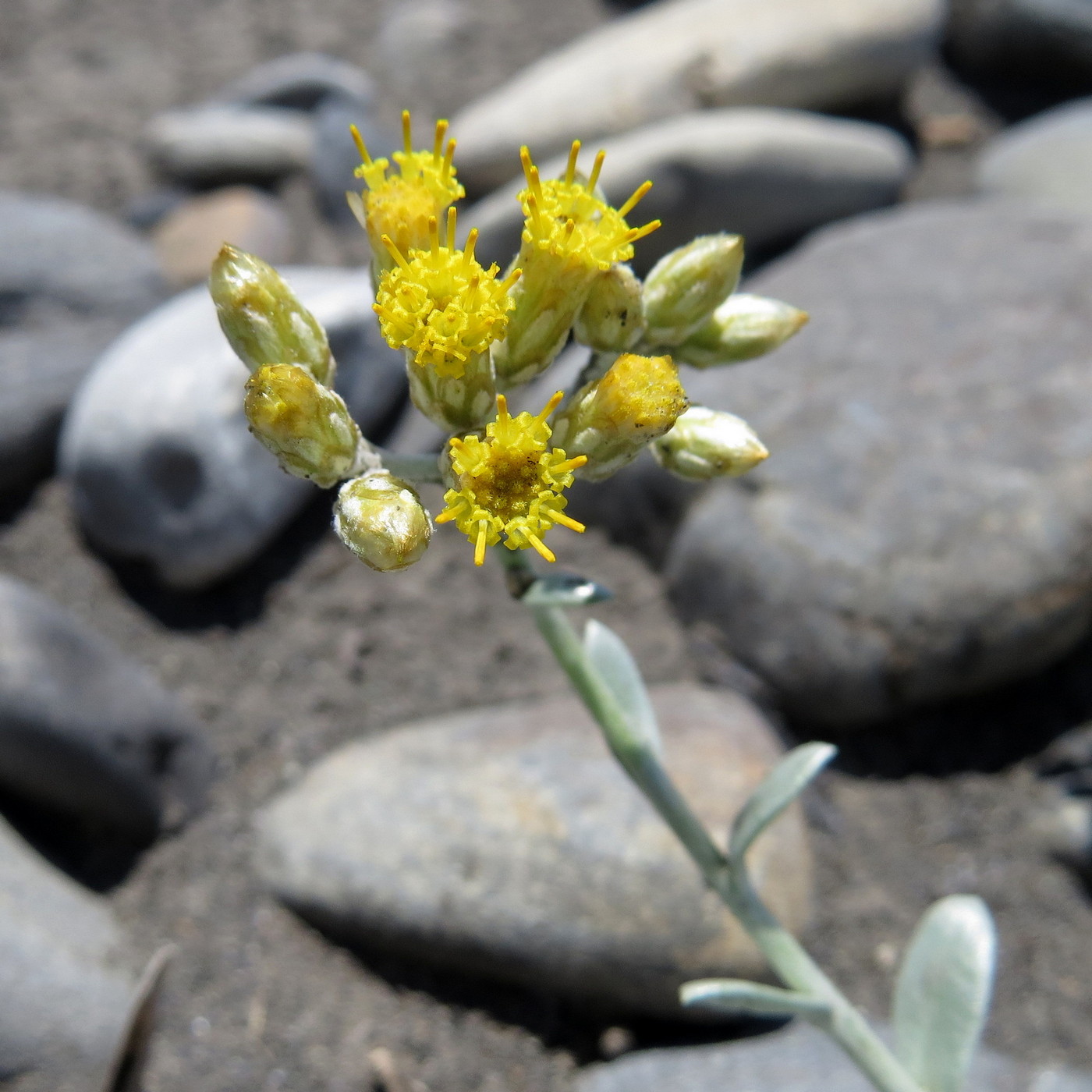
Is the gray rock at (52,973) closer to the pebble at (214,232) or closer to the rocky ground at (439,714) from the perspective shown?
the rocky ground at (439,714)

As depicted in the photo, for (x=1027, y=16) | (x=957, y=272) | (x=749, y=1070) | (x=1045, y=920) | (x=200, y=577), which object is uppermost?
(x=1027, y=16)

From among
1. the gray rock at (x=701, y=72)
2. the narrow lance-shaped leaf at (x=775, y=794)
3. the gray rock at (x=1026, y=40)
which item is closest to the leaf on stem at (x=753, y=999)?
the narrow lance-shaped leaf at (x=775, y=794)

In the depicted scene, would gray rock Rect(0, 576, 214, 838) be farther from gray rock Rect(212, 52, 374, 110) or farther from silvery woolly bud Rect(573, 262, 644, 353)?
gray rock Rect(212, 52, 374, 110)

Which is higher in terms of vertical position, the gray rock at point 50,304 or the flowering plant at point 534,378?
the flowering plant at point 534,378

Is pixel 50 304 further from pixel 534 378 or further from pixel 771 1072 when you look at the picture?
pixel 771 1072

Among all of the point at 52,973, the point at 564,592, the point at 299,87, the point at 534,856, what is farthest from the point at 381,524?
the point at 299,87

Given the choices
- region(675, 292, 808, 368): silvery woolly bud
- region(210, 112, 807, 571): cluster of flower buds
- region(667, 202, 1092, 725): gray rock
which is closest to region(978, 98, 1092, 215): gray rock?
region(667, 202, 1092, 725): gray rock

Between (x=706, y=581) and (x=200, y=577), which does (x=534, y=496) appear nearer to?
(x=706, y=581)

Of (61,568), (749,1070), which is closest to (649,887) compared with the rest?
(749,1070)
